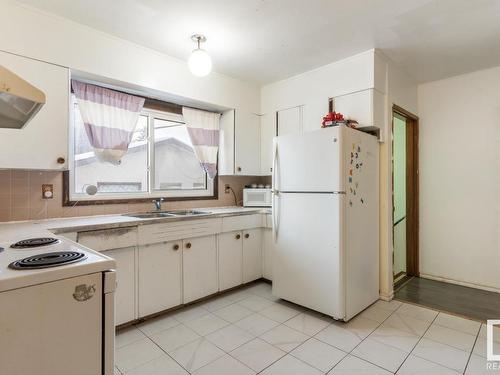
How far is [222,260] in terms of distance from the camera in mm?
2855

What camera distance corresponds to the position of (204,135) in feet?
10.7

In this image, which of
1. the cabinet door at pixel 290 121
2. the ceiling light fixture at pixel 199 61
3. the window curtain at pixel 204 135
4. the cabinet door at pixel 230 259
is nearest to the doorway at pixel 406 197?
the cabinet door at pixel 290 121

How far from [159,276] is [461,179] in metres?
3.40

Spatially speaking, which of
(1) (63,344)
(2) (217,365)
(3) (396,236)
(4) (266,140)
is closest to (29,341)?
(1) (63,344)

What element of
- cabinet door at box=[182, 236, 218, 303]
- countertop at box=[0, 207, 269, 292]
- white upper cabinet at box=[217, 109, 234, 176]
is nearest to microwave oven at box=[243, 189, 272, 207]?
white upper cabinet at box=[217, 109, 234, 176]

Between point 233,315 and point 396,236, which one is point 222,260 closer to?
point 233,315

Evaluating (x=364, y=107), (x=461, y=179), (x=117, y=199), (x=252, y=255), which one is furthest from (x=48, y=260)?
(x=461, y=179)

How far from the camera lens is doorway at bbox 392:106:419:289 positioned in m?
3.51

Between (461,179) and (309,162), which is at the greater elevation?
(309,162)

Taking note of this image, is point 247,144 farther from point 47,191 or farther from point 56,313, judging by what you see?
point 56,313

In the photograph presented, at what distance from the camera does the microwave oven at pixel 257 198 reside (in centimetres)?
341

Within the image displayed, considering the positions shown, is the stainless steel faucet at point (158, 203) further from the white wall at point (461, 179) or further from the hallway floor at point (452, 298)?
the white wall at point (461, 179)

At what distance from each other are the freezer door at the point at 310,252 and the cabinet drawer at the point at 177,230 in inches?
25.3

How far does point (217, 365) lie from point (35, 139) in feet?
6.45
